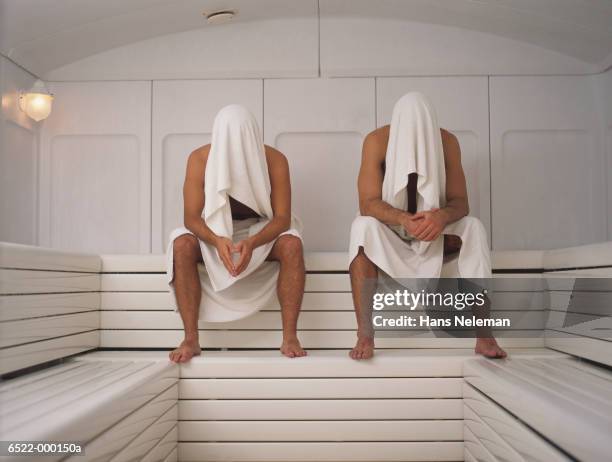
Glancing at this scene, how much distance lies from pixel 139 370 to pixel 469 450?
108 centimetres

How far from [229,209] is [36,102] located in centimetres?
156

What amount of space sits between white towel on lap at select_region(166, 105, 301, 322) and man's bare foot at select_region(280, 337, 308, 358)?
0.20 m

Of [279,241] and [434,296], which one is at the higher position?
[279,241]

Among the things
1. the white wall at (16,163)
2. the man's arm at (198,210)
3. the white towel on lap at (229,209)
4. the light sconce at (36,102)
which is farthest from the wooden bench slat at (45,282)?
the light sconce at (36,102)

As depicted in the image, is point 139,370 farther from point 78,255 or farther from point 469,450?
point 469,450

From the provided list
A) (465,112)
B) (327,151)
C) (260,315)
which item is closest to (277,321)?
(260,315)

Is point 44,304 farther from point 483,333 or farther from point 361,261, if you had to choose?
point 483,333

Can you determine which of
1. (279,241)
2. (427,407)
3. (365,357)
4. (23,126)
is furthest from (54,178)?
(427,407)

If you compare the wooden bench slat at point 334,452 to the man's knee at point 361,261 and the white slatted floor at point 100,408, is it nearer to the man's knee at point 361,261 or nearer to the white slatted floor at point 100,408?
the white slatted floor at point 100,408

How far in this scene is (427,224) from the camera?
201 cm

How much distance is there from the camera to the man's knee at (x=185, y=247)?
2.11m

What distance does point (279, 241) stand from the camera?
2176mm

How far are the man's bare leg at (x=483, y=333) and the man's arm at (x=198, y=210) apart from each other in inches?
32.8

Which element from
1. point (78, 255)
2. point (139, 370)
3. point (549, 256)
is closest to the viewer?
point (139, 370)
